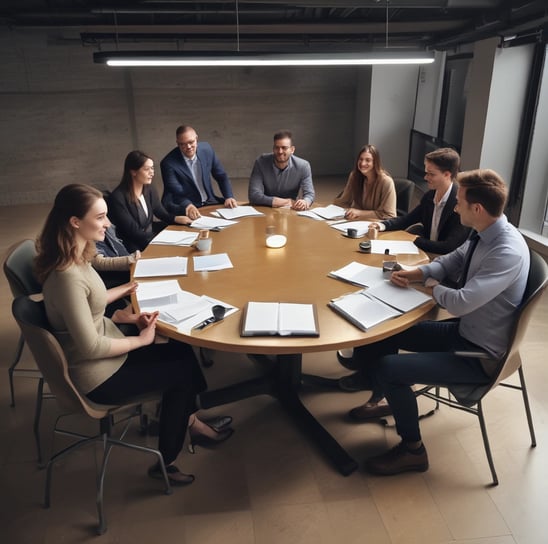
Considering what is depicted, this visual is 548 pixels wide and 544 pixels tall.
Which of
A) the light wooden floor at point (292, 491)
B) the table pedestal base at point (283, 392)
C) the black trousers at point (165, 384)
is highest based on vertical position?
the black trousers at point (165, 384)

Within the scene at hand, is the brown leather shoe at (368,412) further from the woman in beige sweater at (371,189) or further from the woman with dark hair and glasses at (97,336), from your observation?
the woman in beige sweater at (371,189)

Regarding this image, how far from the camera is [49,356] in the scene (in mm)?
1811

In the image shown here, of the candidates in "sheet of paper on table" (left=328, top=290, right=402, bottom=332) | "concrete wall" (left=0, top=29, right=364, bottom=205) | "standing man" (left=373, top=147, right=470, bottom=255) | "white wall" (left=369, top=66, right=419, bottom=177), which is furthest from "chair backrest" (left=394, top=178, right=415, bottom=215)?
"white wall" (left=369, top=66, right=419, bottom=177)

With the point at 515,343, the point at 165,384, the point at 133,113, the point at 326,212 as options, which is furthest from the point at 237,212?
the point at 133,113

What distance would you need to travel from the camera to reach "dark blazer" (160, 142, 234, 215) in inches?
161

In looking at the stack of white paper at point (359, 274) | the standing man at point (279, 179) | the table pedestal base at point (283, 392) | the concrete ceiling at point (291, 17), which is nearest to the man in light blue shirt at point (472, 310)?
the stack of white paper at point (359, 274)

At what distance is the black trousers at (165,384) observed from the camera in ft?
6.77

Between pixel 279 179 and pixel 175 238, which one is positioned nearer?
pixel 175 238

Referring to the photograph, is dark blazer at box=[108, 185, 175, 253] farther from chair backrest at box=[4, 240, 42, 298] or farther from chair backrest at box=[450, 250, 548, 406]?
chair backrest at box=[450, 250, 548, 406]

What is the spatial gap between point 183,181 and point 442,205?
222 centimetres

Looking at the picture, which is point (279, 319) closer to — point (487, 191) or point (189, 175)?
point (487, 191)

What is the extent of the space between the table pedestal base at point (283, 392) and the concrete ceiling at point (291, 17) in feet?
10.1

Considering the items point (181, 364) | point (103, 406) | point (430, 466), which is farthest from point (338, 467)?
point (103, 406)

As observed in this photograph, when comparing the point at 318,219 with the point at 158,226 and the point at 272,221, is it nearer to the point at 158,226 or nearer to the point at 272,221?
the point at 272,221
